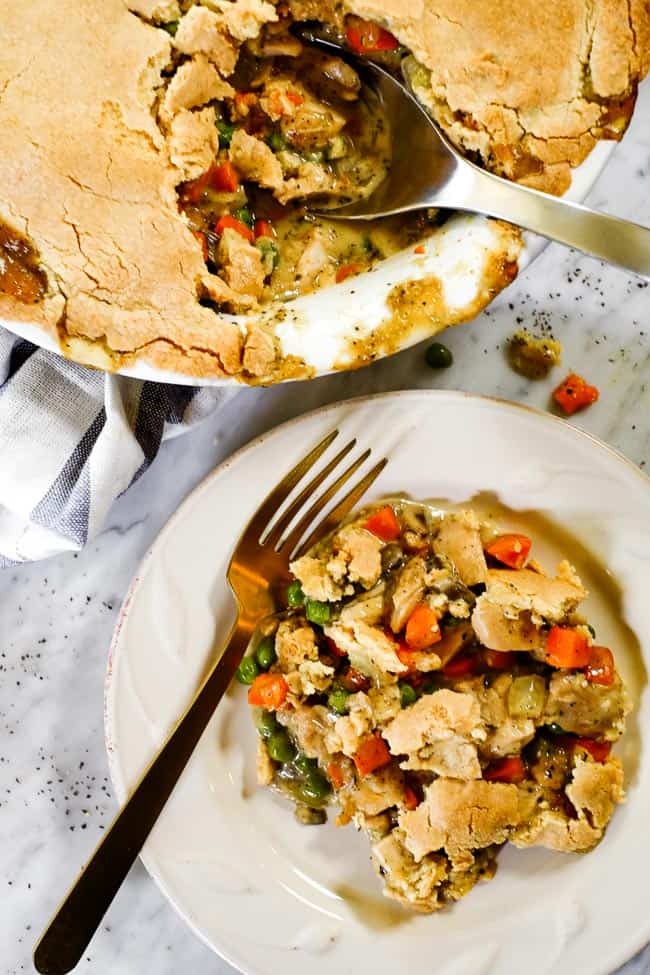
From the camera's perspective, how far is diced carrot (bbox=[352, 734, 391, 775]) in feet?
6.55

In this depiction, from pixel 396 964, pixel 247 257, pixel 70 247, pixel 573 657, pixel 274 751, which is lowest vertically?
pixel 396 964

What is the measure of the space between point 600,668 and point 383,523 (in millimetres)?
554

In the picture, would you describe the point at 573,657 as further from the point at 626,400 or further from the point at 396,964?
the point at 396,964

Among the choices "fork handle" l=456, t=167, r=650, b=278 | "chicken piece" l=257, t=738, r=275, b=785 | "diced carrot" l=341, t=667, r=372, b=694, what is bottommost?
"chicken piece" l=257, t=738, r=275, b=785

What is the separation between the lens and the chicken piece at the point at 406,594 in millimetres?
1984

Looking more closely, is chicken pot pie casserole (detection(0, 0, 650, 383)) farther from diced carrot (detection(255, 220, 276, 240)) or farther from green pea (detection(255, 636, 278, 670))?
green pea (detection(255, 636, 278, 670))

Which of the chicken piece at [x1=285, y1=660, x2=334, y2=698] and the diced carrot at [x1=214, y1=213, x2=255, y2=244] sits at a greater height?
the diced carrot at [x1=214, y1=213, x2=255, y2=244]

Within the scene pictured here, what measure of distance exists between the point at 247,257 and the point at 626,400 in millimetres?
999

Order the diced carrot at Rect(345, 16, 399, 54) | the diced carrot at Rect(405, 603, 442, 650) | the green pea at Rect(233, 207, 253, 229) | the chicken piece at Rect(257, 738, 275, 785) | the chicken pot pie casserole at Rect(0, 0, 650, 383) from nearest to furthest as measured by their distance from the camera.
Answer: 1. the chicken pot pie casserole at Rect(0, 0, 650, 383)
2. the diced carrot at Rect(345, 16, 399, 54)
3. the green pea at Rect(233, 207, 253, 229)
4. the diced carrot at Rect(405, 603, 442, 650)
5. the chicken piece at Rect(257, 738, 275, 785)

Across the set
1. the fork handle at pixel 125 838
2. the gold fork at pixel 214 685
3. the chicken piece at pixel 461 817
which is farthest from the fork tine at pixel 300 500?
the chicken piece at pixel 461 817

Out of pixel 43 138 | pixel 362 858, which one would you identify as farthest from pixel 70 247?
pixel 362 858

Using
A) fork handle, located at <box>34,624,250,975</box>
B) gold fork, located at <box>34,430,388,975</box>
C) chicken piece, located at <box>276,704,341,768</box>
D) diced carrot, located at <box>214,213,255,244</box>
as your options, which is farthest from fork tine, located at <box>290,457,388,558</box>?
diced carrot, located at <box>214,213,255,244</box>

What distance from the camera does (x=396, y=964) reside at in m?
2.07

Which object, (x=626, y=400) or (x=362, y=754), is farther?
(x=626, y=400)
